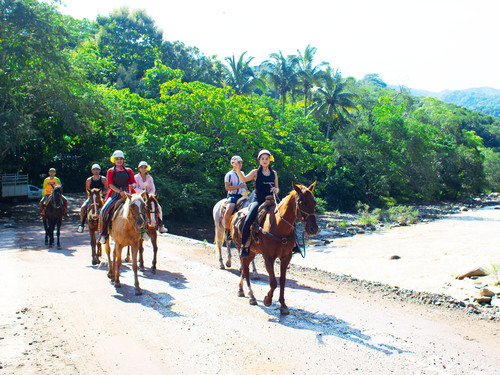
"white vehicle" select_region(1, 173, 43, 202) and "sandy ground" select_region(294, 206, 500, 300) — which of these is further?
"white vehicle" select_region(1, 173, 43, 202)

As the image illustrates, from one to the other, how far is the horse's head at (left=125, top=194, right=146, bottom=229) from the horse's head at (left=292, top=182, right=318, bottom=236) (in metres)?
3.21

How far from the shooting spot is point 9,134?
1923 centimetres

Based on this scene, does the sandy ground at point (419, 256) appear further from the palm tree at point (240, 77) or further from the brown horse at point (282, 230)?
the palm tree at point (240, 77)

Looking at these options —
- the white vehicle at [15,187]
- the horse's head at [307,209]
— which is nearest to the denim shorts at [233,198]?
the horse's head at [307,209]

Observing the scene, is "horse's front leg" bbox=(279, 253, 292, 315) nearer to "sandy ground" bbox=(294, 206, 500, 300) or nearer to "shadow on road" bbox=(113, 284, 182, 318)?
"shadow on road" bbox=(113, 284, 182, 318)

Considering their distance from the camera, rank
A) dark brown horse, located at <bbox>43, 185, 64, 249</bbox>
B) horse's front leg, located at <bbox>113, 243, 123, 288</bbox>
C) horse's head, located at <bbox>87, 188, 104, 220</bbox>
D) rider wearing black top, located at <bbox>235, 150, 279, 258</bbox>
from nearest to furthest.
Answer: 1. rider wearing black top, located at <bbox>235, 150, 279, 258</bbox>
2. horse's front leg, located at <bbox>113, 243, 123, 288</bbox>
3. horse's head, located at <bbox>87, 188, 104, 220</bbox>
4. dark brown horse, located at <bbox>43, 185, 64, 249</bbox>

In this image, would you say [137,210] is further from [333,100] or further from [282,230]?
[333,100]

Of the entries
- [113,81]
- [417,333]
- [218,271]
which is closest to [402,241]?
[218,271]

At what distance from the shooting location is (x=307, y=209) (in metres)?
6.47

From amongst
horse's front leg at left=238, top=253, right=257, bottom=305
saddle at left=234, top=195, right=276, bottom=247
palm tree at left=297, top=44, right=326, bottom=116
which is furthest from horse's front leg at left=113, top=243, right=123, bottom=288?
palm tree at left=297, top=44, right=326, bottom=116

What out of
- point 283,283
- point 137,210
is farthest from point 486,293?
point 137,210

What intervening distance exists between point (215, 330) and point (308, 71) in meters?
41.6

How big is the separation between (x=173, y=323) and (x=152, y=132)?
18.1 meters

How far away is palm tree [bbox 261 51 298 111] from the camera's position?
1727 inches
